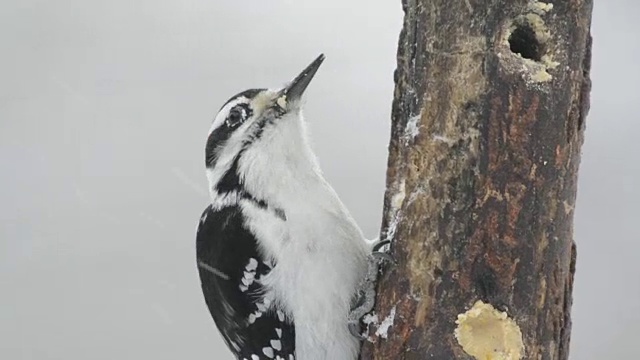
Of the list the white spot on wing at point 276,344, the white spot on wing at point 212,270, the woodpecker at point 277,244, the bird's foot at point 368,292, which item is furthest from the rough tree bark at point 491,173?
the white spot on wing at point 212,270

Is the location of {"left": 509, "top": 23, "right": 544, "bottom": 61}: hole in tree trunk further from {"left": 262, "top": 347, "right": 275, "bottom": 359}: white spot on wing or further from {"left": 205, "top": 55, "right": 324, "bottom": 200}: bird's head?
{"left": 262, "top": 347, "right": 275, "bottom": 359}: white spot on wing

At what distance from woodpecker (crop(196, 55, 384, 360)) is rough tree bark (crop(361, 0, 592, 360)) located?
0.22 metres

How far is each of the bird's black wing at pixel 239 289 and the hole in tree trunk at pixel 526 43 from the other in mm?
728

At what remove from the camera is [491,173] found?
143 cm

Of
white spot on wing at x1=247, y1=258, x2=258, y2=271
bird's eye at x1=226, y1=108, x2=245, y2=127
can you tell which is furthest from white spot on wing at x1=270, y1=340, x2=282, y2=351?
bird's eye at x1=226, y1=108, x2=245, y2=127

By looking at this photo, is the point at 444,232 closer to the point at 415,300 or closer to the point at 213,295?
the point at 415,300

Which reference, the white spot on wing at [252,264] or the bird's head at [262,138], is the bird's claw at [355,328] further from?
the bird's head at [262,138]

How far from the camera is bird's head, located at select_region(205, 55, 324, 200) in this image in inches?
73.1

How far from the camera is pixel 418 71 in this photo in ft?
4.93

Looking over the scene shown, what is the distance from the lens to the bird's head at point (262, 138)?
73.1 inches

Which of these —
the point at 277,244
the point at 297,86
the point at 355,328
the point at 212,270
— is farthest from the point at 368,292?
the point at 297,86

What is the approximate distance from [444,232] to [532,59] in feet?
1.18

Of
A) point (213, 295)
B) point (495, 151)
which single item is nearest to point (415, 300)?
point (495, 151)

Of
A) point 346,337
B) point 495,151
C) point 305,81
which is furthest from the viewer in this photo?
point 305,81
